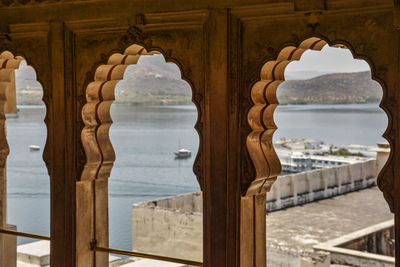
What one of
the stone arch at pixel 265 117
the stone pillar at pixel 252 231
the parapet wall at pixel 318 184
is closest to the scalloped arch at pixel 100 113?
the stone arch at pixel 265 117

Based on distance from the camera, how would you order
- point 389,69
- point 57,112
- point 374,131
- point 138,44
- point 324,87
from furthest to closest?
point 374,131 → point 324,87 → point 57,112 → point 138,44 → point 389,69

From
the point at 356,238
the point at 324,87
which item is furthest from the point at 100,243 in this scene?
the point at 324,87

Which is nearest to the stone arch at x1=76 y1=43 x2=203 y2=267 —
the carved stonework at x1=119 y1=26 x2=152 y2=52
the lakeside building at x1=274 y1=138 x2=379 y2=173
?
the carved stonework at x1=119 y1=26 x2=152 y2=52

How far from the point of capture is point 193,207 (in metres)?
36.1

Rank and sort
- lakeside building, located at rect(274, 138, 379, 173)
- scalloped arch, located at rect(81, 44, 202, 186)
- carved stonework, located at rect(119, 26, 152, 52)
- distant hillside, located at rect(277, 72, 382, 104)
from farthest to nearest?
lakeside building, located at rect(274, 138, 379, 173), distant hillside, located at rect(277, 72, 382, 104), scalloped arch, located at rect(81, 44, 202, 186), carved stonework, located at rect(119, 26, 152, 52)

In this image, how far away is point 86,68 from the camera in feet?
14.1

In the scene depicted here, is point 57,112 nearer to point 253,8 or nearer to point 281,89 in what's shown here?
point 253,8

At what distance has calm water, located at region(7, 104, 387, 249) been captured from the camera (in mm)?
37931

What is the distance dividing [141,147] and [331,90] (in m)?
15.5

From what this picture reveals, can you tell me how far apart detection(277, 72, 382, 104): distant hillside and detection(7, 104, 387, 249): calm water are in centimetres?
288

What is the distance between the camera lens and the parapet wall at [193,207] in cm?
3189

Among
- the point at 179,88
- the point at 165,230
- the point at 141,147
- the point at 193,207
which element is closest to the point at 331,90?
the point at 179,88

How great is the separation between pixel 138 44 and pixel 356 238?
24.9 metres

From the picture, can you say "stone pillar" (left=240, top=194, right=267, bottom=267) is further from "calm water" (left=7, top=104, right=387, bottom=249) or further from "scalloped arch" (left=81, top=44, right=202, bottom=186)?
"calm water" (left=7, top=104, right=387, bottom=249)
